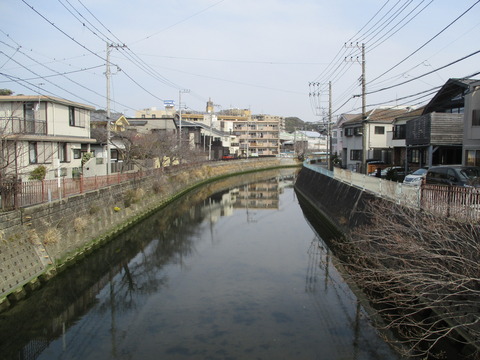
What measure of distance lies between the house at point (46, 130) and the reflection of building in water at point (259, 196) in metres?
14.1

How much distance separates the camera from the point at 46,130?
22672 mm

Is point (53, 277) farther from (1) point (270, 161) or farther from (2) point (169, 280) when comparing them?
(1) point (270, 161)

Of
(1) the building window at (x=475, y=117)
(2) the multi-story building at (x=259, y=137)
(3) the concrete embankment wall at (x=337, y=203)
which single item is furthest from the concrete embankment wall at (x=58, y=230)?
(2) the multi-story building at (x=259, y=137)

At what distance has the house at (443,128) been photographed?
23766 mm

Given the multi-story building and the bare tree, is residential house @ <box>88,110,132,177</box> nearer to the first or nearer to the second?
the bare tree

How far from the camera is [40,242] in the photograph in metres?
13.9

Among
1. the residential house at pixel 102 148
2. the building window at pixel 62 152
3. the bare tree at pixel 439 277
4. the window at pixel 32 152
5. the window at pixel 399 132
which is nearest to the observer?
the bare tree at pixel 439 277

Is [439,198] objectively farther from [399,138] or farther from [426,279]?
[399,138]

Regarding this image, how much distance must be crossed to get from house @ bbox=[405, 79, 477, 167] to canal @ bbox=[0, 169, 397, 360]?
9.79 meters

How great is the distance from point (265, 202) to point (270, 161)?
41811mm

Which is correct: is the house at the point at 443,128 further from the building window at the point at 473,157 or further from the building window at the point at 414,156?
the building window at the point at 414,156

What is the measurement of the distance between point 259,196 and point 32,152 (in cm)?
2278

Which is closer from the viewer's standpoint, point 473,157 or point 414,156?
point 473,157

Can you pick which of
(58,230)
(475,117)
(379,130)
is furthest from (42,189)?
(379,130)
